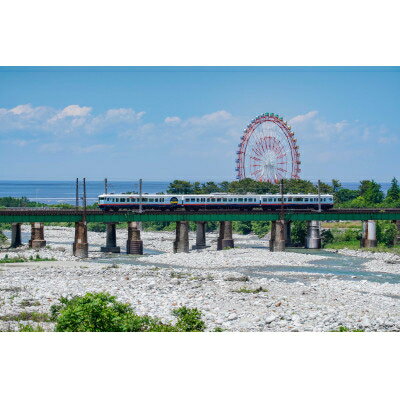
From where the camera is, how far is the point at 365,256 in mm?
51438

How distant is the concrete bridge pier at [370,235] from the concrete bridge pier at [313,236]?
3.81 m

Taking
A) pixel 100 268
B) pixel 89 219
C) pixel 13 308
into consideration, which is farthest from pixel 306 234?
pixel 13 308

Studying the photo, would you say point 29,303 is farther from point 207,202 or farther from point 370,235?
point 370,235

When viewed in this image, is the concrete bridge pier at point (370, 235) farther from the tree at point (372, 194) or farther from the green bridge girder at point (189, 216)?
the tree at point (372, 194)

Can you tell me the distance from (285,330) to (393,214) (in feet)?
132

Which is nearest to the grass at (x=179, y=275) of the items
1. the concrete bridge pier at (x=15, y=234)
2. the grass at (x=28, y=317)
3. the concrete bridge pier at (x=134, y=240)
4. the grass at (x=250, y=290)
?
the grass at (x=250, y=290)

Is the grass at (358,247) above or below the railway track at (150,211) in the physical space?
below

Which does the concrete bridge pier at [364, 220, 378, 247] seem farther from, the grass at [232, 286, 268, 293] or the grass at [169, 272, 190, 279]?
the grass at [232, 286, 268, 293]

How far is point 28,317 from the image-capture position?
74.0ft

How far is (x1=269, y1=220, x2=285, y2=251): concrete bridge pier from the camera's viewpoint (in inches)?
2151

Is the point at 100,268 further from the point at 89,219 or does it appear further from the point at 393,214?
the point at 393,214

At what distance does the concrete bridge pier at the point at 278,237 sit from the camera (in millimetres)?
54625

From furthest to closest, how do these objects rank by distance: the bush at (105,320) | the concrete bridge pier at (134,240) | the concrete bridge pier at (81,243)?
the concrete bridge pier at (134,240) < the concrete bridge pier at (81,243) < the bush at (105,320)

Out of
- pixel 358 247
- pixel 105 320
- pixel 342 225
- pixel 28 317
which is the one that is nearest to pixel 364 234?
pixel 358 247
